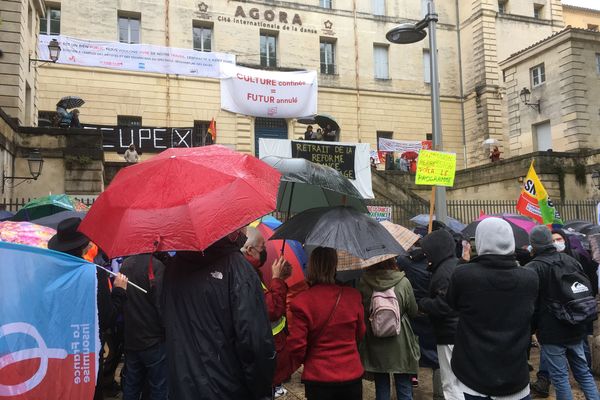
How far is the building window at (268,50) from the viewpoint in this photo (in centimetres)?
2992

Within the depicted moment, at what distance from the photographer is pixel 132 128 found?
71.3ft

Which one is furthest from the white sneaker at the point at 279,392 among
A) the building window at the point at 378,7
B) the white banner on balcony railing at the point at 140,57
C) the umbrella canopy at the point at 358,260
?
the building window at the point at 378,7

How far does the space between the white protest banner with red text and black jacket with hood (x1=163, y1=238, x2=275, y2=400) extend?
72.1 ft

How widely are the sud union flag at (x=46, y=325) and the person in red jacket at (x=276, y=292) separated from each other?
3.69ft

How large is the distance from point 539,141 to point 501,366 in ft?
92.3

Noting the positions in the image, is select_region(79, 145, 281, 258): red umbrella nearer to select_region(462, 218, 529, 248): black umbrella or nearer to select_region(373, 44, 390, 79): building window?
select_region(462, 218, 529, 248): black umbrella

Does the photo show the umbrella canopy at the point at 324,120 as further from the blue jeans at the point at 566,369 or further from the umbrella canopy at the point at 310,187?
the blue jeans at the point at 566,369

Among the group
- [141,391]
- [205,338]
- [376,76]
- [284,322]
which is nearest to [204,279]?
[205,338]

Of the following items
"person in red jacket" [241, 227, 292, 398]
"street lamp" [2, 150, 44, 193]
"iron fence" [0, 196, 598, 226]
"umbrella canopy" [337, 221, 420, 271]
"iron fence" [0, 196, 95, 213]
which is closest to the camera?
"person in red jacket" [241, 227, 292, 398]

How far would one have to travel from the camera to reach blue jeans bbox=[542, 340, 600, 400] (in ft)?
15.2

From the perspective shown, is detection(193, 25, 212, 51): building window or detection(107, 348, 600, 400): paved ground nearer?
detection(107, 348, 600, 400): paved ground

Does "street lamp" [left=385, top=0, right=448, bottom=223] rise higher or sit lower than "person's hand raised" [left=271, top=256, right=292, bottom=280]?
higher

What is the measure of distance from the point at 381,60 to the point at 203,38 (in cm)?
1145

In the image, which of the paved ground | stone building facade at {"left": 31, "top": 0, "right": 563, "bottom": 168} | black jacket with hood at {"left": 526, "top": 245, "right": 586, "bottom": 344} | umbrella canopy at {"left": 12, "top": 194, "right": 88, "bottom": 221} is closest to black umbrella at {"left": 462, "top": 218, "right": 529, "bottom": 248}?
the paved ground
